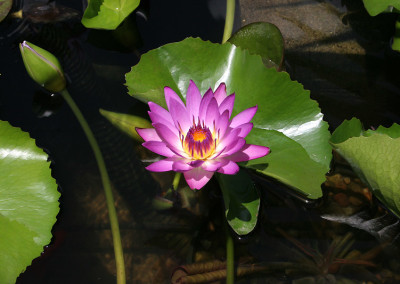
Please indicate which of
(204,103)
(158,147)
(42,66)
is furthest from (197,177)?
(42,66)

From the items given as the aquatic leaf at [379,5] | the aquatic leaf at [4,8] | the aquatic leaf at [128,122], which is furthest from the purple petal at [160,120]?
the aquatic leaf at [4,8]

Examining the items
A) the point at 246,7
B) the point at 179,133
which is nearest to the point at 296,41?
the point at 246,7

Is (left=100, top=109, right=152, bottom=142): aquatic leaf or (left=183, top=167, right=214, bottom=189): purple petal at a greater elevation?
(left=183, top=167, right=214, bottom=189): purple petal

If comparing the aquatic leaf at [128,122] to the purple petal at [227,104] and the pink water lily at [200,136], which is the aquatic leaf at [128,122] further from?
the purple petal at [227,104]

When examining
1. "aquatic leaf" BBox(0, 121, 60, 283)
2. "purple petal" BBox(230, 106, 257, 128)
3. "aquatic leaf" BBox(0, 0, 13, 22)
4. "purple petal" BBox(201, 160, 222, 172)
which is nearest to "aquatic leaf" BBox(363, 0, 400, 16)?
"purple petal" BBox(230, 106, 257, 128)

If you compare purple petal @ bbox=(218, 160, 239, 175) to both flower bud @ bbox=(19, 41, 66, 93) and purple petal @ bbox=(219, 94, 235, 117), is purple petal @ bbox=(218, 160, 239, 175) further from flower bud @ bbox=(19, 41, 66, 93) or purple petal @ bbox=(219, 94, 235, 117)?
flower bud @ bbox=(19, 41, 66, 93)

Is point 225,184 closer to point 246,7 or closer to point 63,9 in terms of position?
point 246,7
